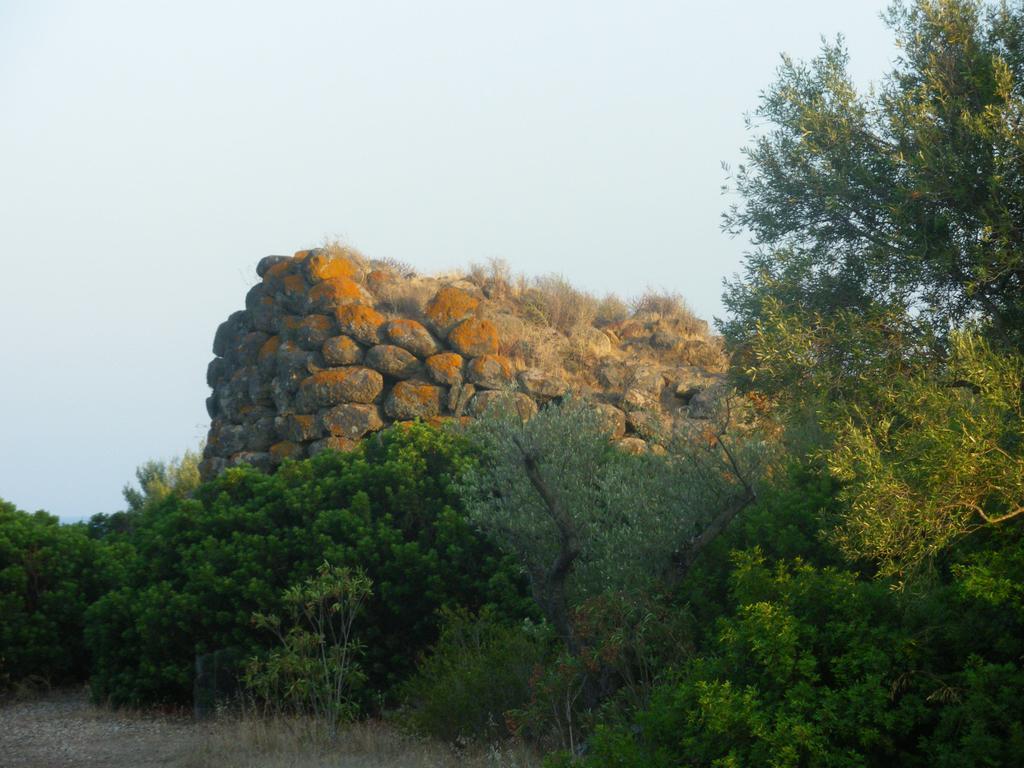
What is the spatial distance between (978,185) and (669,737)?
4.55 meters

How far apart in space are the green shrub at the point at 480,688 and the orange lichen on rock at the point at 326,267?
13376mm

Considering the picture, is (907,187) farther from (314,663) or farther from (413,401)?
(413,401)

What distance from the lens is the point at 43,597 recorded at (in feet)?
50.4

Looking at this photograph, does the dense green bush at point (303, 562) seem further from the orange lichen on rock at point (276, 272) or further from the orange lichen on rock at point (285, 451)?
the orange lichen on rock at point (276, 272)

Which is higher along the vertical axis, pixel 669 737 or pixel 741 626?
pixel 741 626

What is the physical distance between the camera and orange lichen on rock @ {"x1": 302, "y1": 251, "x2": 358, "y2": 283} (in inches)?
903

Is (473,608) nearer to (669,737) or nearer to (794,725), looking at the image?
(669,737)

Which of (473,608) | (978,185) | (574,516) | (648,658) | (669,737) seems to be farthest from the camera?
(473,608)

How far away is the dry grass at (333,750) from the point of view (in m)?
9.41

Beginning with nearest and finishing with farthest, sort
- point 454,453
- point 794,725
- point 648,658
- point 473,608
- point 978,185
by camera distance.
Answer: point 794,725, point 978,185, point 648,658, point 473,608, point 454,453

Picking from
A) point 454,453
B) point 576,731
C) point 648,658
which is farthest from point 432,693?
point 454,453

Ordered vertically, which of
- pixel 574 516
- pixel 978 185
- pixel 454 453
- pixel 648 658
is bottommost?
pixel 648 658

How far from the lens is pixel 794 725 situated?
21.1 feet

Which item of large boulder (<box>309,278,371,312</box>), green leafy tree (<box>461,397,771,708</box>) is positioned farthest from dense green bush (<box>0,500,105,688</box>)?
green leafy tree (<box>461,397,771,708</box>)
